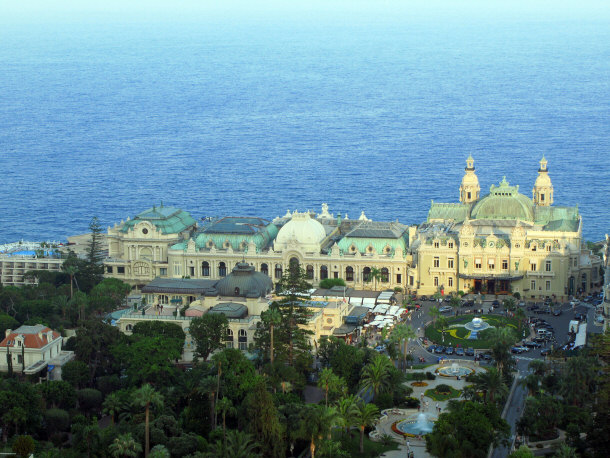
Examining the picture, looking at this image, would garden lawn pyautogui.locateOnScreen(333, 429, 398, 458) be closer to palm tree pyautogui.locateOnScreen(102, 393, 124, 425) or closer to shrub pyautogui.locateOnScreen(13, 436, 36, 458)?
palm tree pyautogui.locateOnScreen(102, 393, 124, 425)

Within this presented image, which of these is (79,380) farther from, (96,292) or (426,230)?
(426,230)

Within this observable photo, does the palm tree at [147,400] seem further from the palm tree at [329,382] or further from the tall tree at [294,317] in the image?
the tall tree at [294,317]

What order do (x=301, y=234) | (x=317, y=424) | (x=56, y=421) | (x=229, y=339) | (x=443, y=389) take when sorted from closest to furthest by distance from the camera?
1. (x=317, y=424)
2. (x=56, y=421)
3. (x=443, y=389)
4. (x=229, y=339)
5. (x=301, y=234)

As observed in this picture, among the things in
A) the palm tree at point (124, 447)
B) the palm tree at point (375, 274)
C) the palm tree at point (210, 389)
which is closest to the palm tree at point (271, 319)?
the palm tree at point (210, 389)

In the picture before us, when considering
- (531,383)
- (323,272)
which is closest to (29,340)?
(323,272)

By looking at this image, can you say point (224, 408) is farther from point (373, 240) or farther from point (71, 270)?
point (373, 240)

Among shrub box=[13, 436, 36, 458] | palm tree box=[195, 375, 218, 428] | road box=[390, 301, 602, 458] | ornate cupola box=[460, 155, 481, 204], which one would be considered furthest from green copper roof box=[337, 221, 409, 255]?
shrub box=[13, 436, 36, 458]

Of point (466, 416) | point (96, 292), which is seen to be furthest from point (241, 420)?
point (96, 292)
